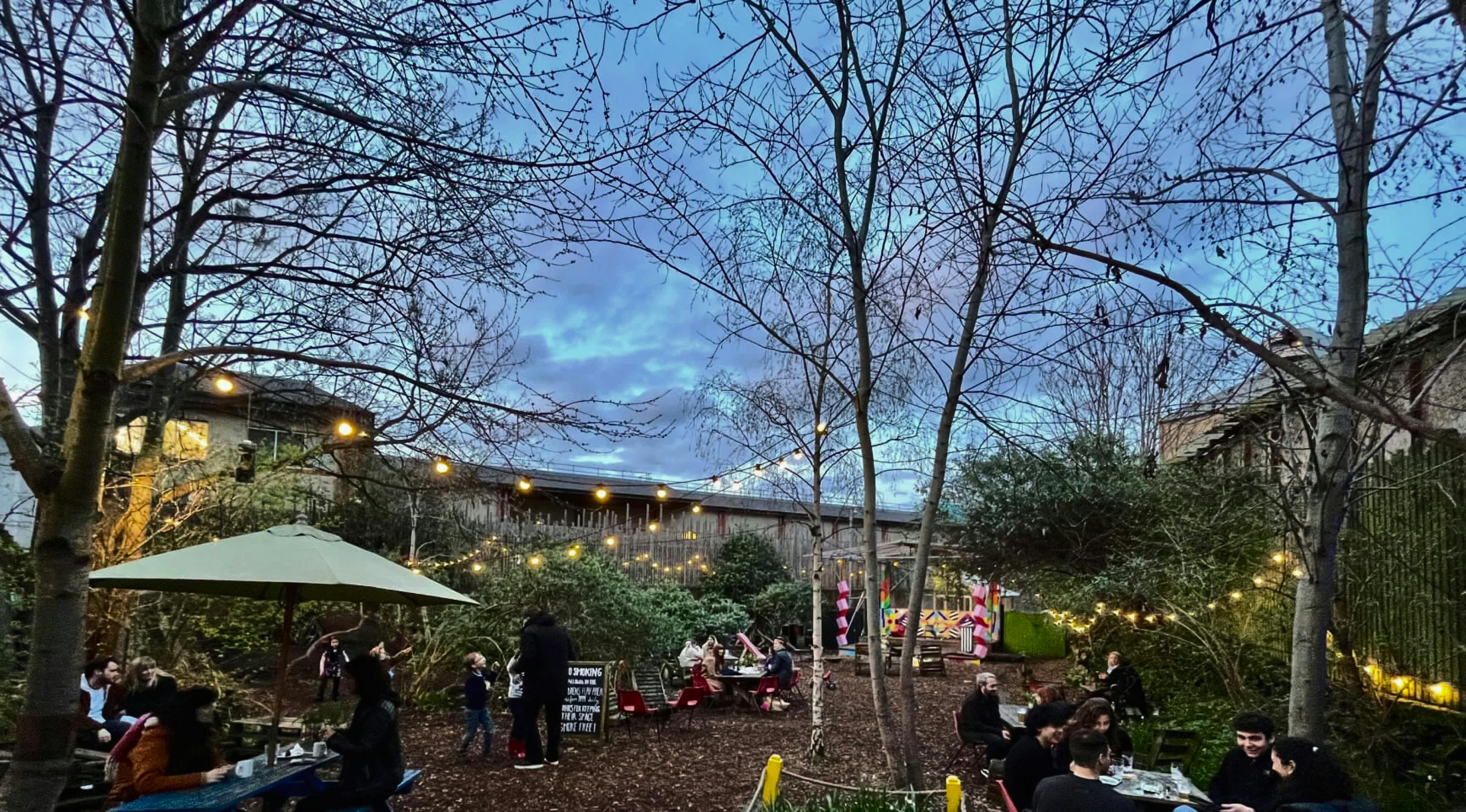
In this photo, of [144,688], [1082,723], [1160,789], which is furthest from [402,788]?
[1160,789]

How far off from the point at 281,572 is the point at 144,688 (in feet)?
8.52

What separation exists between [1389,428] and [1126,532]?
6.41 meters

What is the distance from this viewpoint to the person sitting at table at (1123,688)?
41.4 feet

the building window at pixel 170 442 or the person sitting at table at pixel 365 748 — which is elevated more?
the building window at pixel 170 442

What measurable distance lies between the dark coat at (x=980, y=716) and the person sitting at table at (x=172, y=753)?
20.7 feet

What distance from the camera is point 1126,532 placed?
52.3 feet

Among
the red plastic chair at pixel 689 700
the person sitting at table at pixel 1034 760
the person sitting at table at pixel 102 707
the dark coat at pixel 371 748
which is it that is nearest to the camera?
the dark coat at pixel 371 748

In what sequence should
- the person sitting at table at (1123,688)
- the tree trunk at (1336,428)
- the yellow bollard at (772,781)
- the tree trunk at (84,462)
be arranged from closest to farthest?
the tree trunk at (84,462)
the tree trunk at (1336,428)
the yellow bollard at (772,781)
the person sitting at table at (1123,688)

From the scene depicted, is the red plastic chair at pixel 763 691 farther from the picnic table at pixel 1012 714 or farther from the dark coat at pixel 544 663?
the dark coat at pixel 544 663

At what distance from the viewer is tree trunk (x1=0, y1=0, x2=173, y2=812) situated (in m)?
2.90

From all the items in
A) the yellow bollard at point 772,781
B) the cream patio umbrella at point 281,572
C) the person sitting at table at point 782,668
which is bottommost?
the person sitting at table at point 782,668

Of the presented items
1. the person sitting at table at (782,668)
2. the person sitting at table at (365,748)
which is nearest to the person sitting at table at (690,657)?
the person sitting at table at (782,668)

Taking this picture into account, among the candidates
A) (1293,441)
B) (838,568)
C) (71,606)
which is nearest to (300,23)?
(71,606)

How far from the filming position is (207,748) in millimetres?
6023
